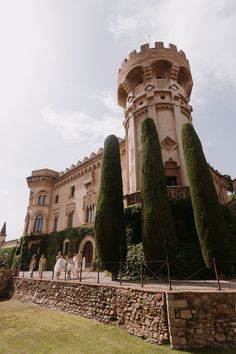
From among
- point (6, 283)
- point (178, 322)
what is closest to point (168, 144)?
point (178, 322)

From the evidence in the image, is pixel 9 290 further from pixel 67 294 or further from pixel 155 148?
pixel 155 148

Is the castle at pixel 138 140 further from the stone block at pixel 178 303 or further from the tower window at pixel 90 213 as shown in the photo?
the stone block at pixel 178 303

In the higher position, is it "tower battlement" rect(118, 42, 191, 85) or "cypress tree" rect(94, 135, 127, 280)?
"tower battlement" rect(118, 42, 191, 85)

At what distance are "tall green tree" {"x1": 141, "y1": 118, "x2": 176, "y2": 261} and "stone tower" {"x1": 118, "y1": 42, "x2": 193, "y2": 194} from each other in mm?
4846

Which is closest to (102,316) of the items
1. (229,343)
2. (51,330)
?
(51,330)

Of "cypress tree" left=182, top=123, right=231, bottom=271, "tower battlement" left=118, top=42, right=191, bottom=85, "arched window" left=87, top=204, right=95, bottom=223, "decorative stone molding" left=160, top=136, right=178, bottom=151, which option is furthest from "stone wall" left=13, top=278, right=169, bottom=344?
"tower battlement" left=118, top=42, right=191, bottom=85

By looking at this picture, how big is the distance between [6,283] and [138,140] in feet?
55.3

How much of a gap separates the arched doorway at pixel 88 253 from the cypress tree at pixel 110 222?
12.5 m

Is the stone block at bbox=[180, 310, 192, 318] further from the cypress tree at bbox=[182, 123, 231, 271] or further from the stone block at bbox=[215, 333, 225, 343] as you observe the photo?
the cypress tree at bbox=[182, 123, 231, 271]

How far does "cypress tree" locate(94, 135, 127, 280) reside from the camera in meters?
13.0

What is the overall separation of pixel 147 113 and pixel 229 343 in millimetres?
18703

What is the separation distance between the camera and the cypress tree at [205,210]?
11.6 m

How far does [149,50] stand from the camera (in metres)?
23.9

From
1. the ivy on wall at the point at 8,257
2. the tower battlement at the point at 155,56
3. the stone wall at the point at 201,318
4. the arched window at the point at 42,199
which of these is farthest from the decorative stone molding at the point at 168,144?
the ivy on wall at the point at 8,257
